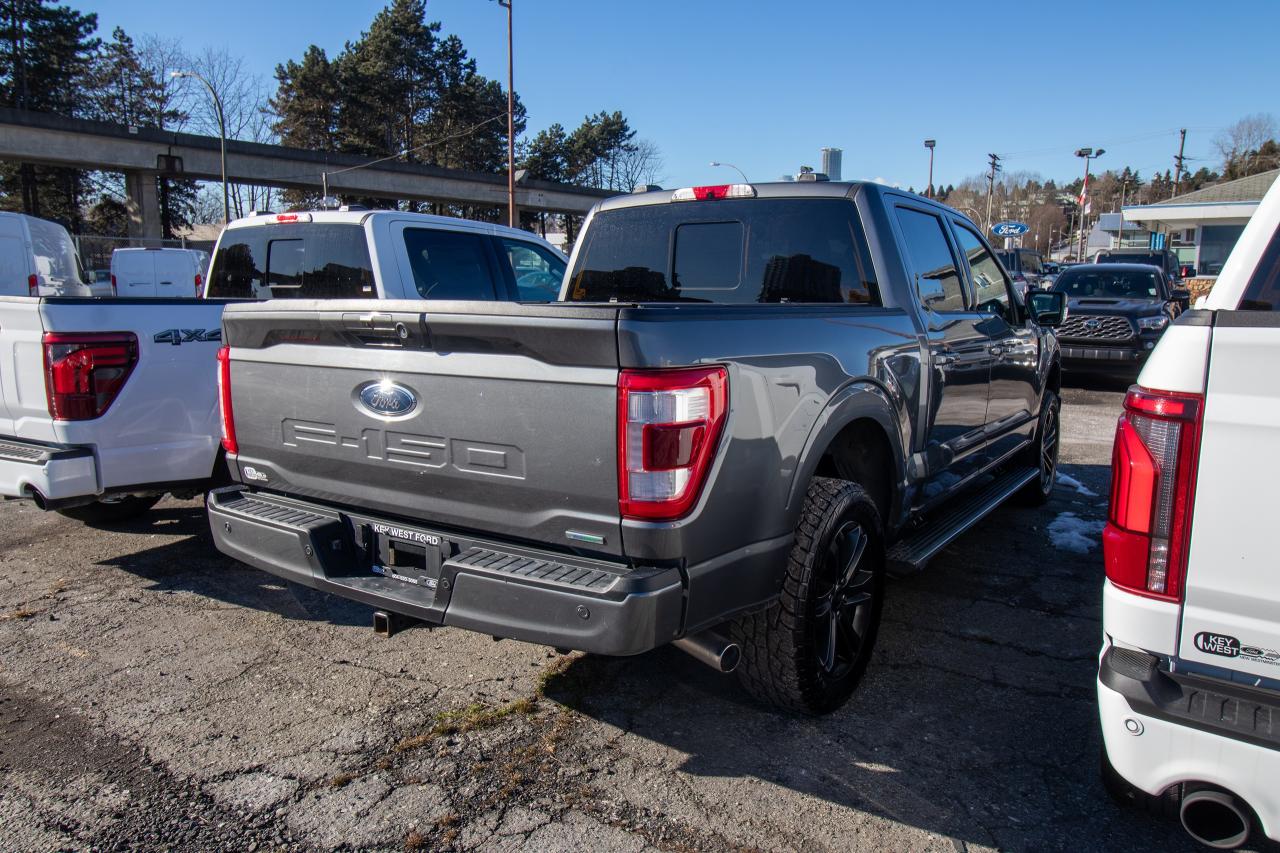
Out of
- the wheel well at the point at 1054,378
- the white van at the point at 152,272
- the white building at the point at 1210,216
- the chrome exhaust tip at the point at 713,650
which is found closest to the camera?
the chrome exhaust tip at the point at 713,650

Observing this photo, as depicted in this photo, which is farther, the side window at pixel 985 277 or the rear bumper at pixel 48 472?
the side window at pixel 985 277

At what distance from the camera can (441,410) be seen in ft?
9.45

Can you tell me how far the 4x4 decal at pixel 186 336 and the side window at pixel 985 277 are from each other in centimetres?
418

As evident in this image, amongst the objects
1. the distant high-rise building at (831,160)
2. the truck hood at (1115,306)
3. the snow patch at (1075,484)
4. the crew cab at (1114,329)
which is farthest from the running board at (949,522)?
the truck hood at (1115,306)

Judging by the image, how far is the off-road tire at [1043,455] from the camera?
625cm

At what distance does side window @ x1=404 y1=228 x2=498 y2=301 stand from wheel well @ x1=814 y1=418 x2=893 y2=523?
3600 millimetres

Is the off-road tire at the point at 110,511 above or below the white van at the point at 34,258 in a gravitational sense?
below

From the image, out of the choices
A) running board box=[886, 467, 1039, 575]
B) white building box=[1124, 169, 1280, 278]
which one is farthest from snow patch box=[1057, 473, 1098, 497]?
white building box=[1124, 169, 1280, 278]

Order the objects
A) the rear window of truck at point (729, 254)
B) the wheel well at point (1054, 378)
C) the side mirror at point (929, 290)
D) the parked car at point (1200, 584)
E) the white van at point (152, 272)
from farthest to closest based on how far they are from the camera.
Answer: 1. the white van at point (152, 272)
2. the wheel well at point (1054, 378)
3. the side mirror at point (929, 290)
4. the rear window of truck at point (729, 254)
5. the parked car at point (1200, 584)

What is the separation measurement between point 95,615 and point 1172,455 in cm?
462

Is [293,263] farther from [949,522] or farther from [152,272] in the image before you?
[152,272]

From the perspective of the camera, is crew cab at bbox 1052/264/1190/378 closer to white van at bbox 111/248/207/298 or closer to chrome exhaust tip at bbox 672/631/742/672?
chrome exhaust tip at bbox 672/631/742/672

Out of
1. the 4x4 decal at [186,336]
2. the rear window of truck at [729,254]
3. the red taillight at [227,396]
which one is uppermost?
the rear window of truck at [729,254]

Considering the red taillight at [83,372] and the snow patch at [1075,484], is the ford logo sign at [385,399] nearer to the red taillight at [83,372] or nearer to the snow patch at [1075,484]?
the red taillight at [83,372]
